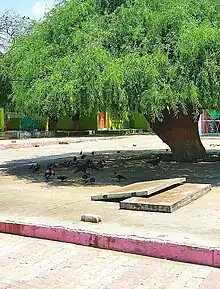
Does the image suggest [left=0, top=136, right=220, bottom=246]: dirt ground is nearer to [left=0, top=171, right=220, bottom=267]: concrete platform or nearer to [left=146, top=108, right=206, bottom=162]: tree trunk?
[left=0, top=171, right=220, bottom=267]: concrete platform

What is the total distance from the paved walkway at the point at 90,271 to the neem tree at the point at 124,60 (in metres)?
4.20

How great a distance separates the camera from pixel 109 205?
815 cm

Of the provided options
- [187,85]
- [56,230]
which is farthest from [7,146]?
[56,230]

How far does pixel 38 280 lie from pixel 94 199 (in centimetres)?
367

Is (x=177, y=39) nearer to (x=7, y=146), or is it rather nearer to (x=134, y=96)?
(x=134, y=96)

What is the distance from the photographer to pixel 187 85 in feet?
31.0

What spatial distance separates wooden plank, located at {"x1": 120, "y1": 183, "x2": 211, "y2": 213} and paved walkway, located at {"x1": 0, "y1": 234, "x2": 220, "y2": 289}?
1.66m

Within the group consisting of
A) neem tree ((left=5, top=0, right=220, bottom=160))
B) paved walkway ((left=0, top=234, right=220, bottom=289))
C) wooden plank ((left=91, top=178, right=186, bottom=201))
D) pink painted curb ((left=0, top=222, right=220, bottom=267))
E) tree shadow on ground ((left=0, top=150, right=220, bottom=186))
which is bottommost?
paved walkway ((left=0, top=234, right=220, bottom=289))

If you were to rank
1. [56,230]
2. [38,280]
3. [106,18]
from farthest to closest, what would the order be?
[106,18]
[56,230]
[38,280]

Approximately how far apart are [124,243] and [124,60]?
15.7 ft

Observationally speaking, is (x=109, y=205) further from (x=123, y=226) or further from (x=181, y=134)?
(x=181, y=134)

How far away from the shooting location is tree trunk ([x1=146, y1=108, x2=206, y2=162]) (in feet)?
44.6

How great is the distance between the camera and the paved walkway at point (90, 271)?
486 centimetres

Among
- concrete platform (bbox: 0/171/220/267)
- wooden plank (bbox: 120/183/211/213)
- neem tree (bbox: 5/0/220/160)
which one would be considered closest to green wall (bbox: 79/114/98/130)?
neem tree (bbox: 5/0/220/160)
